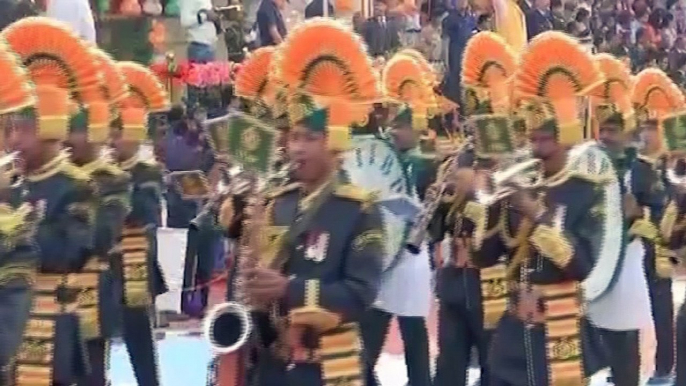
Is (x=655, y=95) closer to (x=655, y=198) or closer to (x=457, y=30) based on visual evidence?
(x=655, y=198)

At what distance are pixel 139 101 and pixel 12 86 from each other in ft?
9.16

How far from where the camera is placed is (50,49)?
5832 millimetres

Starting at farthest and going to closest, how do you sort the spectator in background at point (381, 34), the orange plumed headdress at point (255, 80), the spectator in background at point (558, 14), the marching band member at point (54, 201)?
the spectator in background at point (558, 14) → the spectator in background at point (381, 34) → the orange plumed headdress at point (255, 80) → the marching band member at point (54, 201)

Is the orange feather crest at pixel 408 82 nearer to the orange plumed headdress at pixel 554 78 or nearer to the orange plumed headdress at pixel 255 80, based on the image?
the orange plumed headdress at pixel 255 80

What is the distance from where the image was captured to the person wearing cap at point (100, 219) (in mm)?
5914

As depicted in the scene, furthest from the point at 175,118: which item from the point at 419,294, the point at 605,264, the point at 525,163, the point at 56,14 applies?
the point at 525,163

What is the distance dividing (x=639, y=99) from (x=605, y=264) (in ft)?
7.07

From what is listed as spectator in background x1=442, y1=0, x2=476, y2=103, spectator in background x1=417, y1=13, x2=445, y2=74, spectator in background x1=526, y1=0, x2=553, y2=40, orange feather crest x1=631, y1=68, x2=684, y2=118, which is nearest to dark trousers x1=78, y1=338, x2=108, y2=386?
orange feather crest x1=631, y1=68, x2=684, y2=118

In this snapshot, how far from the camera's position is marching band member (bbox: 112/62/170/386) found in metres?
7.28

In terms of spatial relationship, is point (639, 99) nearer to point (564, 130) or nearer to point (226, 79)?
point (564, 130)

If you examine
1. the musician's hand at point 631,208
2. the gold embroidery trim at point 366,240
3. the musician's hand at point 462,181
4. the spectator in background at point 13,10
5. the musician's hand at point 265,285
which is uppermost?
the spectator in background at point 13,10

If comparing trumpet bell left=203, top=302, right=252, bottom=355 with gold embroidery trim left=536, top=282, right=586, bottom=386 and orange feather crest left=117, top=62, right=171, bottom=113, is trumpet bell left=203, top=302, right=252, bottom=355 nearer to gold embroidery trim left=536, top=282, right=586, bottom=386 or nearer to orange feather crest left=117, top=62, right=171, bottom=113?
gold embroidery trim left=536, top=282, right=586, bottom=386

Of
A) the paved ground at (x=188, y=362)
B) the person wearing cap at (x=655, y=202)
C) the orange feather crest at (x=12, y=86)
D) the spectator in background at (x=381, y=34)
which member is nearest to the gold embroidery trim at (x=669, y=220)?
the person wearing cap at (x=655, y=202)

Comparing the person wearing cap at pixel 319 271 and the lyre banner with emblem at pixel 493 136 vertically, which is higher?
the lyre banner with emblem at pixel 493 136
